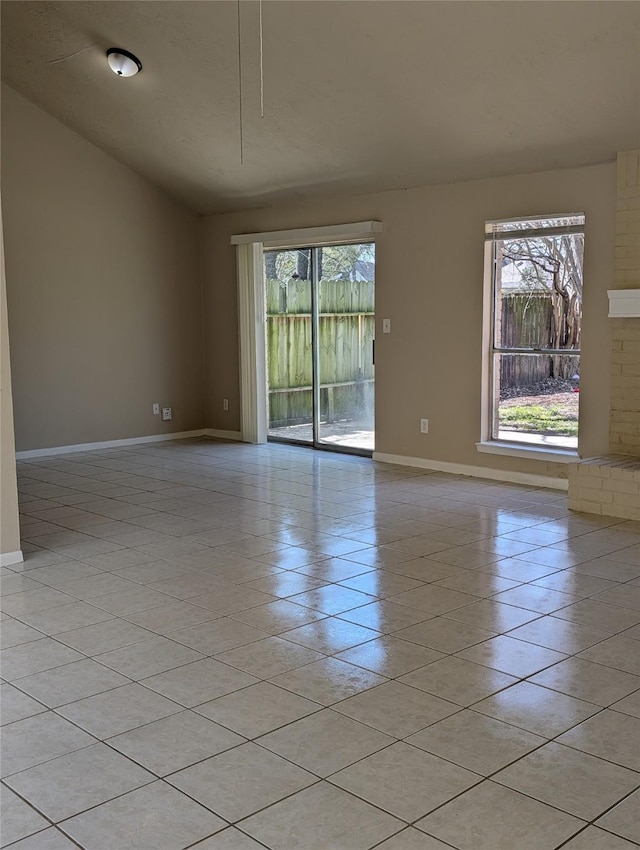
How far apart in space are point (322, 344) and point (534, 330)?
226cm

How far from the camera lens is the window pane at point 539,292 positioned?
5.80 meters

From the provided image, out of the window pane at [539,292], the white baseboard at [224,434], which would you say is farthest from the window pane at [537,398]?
the white baseboard at [224,434]

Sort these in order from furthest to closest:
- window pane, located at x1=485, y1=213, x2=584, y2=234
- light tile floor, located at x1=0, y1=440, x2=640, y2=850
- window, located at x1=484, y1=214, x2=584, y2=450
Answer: window, located at x1=484, y1=214, x2=584, y2=450
window pane, located at x1=485, y1=213, x2=584, y2=234
light tile floor, located at x1=0, y1=440, x2=640, y2=850

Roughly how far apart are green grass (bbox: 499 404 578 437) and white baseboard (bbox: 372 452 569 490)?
33 cm

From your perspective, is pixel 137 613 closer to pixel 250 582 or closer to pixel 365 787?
pixel 250 582

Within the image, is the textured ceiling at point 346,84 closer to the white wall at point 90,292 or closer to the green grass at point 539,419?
the white wall at point 90,292

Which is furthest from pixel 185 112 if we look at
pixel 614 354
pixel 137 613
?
pixel 137 613

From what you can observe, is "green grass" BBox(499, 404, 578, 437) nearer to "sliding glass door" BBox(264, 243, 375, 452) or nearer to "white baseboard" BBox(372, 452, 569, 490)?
"white baseboard" BBox(372, 452, 569, 490)

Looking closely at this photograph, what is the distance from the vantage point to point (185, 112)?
253 inches

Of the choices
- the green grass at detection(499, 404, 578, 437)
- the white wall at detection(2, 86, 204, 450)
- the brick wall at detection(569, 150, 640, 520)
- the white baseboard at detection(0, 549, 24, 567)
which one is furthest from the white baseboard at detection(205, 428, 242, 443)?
the white baseboard at detection(0, 549, 24, 567)

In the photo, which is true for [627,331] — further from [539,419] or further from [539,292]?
[539,419]

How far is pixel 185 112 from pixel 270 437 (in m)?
3.22

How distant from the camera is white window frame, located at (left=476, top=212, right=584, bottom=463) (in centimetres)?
602

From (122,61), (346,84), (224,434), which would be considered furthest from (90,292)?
(346,84)
